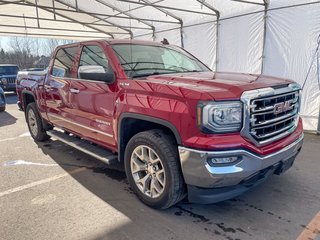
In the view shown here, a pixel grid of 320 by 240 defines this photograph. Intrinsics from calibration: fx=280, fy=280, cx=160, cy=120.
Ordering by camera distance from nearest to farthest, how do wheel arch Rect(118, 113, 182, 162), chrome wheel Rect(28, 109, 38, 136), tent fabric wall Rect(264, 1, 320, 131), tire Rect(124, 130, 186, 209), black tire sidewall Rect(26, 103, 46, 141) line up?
tire Rect(124, 130, 186, 209)
wheel arch Rect(118, 113, 182, 162)
black tire sidewall Rect(26, 103, 46, 141)
chrome wheel Rect(28, 109, 38, 136)
tent fabric wall Rect(264, 1, 320, 131)

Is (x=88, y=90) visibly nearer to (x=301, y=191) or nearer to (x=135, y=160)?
(x=135, y=160)

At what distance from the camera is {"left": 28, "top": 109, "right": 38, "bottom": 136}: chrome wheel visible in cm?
607

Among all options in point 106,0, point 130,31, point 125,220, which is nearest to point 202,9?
point 106,0

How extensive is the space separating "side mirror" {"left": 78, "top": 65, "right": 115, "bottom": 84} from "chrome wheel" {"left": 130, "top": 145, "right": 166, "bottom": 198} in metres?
0.93

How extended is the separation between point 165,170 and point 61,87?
2622 millimetres

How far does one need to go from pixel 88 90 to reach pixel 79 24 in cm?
1378

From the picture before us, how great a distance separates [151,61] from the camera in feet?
12.8

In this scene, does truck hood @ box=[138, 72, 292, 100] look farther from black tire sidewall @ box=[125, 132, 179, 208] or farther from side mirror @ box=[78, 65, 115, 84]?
black tire sidewall @ box=[125, 132, 179, 208]

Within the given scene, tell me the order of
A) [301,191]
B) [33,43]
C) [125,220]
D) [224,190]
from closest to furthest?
1. [224,190]
2. [125,220]
3. [301,191]
4. [33,43]

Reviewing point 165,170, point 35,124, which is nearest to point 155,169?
point 165,170

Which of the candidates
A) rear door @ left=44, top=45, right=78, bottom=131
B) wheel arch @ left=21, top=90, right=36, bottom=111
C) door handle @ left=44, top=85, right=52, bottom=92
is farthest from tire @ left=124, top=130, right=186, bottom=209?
Result: wheel arch @ left=21, top=90, right=36, bottom=111

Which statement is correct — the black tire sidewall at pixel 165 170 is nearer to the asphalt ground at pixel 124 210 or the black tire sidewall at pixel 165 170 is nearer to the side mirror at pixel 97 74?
the asphalt ground at pixel 124 210

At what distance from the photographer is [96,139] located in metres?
4.07

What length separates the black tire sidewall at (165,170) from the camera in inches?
114
